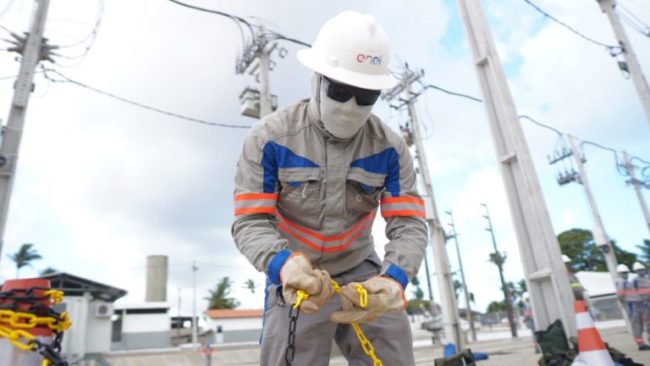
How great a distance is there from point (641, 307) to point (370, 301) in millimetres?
8743

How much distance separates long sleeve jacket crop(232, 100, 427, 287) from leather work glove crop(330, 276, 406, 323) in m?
0.12

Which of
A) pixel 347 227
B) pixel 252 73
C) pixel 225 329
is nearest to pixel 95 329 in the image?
pixel 252 73

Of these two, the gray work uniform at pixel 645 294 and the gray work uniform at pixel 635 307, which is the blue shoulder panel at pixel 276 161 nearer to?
the gray work uniform at pixel 635 307

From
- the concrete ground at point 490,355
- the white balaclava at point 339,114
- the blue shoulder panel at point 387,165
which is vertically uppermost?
the white balaclava at point 339,114

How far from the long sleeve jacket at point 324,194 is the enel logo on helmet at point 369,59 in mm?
326

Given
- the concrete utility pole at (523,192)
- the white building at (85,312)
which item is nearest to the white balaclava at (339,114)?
the concrete utility pole at (523,192)

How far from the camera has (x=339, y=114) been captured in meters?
1.97

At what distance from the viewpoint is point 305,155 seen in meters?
2.07

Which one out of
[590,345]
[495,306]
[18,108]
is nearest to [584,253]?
[495,306]

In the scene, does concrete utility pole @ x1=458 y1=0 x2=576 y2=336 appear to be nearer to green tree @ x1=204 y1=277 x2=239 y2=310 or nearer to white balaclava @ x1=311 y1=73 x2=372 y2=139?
white balaclava @ x1=311 y1=73 x2=372 y2=139

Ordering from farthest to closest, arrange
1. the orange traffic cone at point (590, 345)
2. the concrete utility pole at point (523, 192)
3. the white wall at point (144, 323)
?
the white wall at point (144, 323), the concrete utility pole at point (523, 192), the orange traffic cone at point (590, 345)

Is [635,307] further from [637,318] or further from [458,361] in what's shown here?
[458,361]

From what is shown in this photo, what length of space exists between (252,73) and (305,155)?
1118 cm

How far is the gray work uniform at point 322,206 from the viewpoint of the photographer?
77.9 inches
